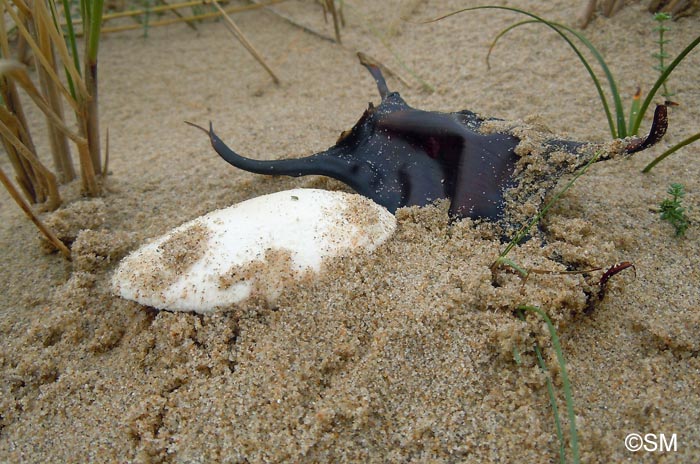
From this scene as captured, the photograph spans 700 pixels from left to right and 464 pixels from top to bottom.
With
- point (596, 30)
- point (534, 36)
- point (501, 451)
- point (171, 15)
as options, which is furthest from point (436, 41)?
point (501, 451)

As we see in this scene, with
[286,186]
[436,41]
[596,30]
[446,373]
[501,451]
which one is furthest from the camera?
[436,41]

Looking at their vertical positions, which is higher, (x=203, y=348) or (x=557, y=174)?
(x=557, y=174)

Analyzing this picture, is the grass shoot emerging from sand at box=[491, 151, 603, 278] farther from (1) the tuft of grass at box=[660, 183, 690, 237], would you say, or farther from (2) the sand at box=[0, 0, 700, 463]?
(1) the tuft of grass at box=[660, 183, 690, 237]

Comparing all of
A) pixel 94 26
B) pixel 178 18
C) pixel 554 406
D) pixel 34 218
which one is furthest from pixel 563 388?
pixel 178 18

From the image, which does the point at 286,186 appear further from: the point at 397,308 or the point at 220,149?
the point at 397,308

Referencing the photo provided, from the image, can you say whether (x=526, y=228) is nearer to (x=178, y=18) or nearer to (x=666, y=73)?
(x=666, y=73)

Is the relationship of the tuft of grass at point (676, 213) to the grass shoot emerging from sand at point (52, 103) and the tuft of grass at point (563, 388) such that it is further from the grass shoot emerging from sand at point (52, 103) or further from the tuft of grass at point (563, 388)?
the grass shoot emerging from sand at point (52, 103)
